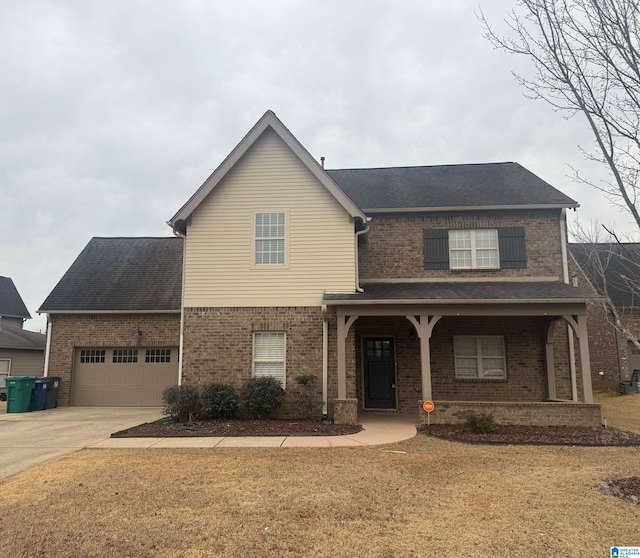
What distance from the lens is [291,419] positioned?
1195cm

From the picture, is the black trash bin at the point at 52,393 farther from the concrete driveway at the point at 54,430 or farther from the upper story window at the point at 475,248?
the upper story window at the point at 475,248

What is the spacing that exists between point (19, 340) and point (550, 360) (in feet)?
80.3

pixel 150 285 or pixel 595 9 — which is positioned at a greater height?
pixel 595 9

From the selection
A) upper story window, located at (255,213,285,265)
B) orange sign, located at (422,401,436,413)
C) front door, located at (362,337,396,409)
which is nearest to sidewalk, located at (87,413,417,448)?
orange sign, located at (422,401,436,413)

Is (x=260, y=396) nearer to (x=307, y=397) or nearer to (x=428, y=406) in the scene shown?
(x=307, y=397)

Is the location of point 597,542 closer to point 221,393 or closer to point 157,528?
point 157,528

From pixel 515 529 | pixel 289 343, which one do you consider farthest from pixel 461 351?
pixel 515 529

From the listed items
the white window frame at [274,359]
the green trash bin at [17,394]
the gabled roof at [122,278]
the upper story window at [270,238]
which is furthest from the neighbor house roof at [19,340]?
the upper story window at [270,238]

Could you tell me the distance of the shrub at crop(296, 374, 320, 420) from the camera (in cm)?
1169

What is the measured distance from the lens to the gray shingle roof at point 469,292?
449 inches

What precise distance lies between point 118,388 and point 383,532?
14.3 metres

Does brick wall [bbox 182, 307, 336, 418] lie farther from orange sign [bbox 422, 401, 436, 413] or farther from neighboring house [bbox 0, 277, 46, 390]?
neighboring house [bbox 0, 277, 46, 390]

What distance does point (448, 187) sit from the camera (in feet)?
52.1

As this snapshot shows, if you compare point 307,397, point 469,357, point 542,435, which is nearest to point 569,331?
Result: point 469,357
